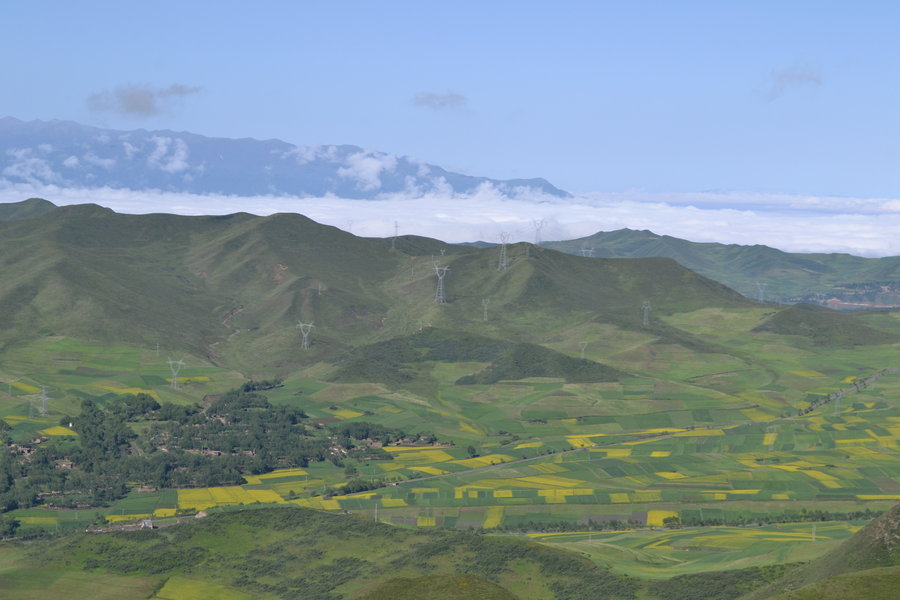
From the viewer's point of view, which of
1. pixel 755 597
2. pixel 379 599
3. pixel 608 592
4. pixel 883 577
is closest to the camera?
pixel 883 577

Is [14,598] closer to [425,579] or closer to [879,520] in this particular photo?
[425,579]

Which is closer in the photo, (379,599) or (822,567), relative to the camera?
(379,599)

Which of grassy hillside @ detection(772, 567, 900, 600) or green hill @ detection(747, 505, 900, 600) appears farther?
green hill @ detection(747, 505, 900, 600)

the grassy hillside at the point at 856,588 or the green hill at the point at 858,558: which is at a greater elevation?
the grassy hillside at the point at 856,588

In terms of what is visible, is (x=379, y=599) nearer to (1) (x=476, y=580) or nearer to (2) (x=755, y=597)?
(1) (x=476, y=580)

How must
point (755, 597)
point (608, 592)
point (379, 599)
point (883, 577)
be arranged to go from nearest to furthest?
point (883, 577) → point (379, 599) → point (755, 597) → point (608, 592)

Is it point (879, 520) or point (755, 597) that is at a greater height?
point (879, 520)

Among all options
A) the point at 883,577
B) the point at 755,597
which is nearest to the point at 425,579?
the point at 755,597

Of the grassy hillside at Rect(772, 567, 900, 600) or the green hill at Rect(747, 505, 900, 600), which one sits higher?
the grassy hillside at Rect(772, 567, 900, 600)

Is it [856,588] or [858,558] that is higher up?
[856,588]

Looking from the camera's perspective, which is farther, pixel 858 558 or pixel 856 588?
pixel 858 558

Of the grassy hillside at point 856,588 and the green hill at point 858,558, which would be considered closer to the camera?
the grassy hillside at point 856,588

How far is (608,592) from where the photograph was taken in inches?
7682

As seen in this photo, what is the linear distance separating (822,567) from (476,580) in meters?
58.9
